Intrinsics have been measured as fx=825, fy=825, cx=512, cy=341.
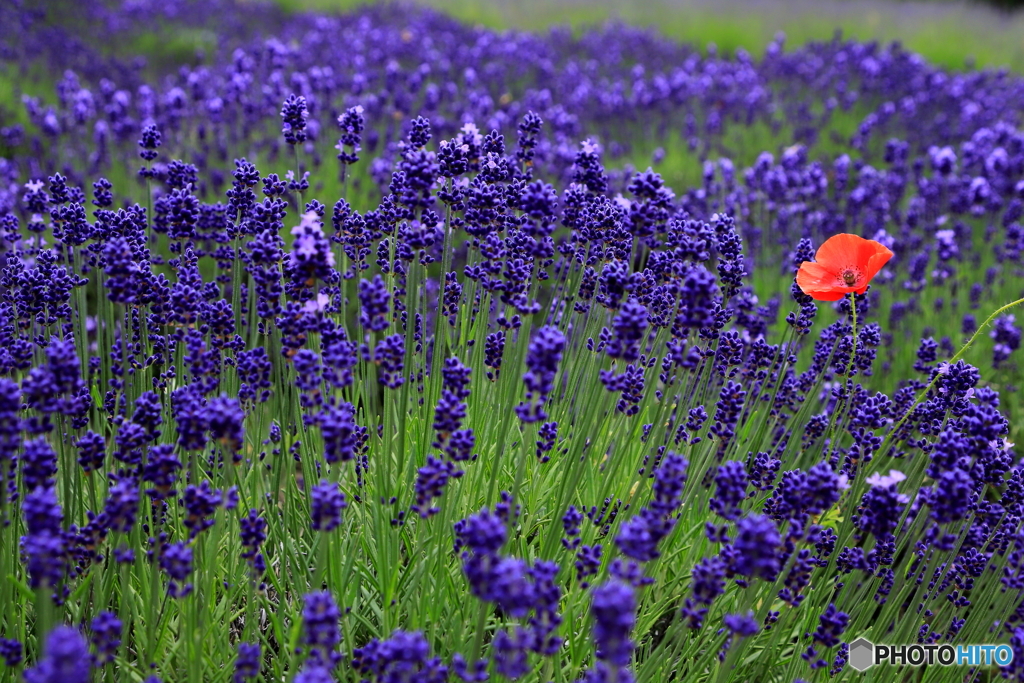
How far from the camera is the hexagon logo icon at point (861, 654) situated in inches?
100

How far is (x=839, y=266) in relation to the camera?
9.34 ft

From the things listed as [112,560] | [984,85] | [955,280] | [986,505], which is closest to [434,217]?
[112,560]

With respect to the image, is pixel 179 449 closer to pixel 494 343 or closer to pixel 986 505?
pixel 494 343

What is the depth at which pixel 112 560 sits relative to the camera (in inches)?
87.2

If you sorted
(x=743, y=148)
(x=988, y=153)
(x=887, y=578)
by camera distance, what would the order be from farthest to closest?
(x=743, y=148)
(x=988, y=153)
(x=887, y=578)

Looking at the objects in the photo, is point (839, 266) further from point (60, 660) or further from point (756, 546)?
point (60, 660)

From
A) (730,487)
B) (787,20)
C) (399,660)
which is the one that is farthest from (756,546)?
(787,20)

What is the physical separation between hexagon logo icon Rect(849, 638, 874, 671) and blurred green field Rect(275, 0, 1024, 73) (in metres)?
10.6

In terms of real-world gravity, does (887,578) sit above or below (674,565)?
above

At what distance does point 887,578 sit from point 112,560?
227cm

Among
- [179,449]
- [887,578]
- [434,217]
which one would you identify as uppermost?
[434,217]

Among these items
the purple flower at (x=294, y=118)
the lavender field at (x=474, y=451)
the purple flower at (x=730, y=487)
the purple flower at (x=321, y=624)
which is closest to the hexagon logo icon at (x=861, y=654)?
the lavender field at (x=474, y=451)

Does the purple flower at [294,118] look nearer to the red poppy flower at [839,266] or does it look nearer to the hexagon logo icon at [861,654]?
the red poppy flower at [839,266]

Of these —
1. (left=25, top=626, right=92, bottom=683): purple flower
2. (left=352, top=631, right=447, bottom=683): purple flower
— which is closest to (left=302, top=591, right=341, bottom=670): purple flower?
(left=352, top=631, right=447, bottom=683): purple flower
